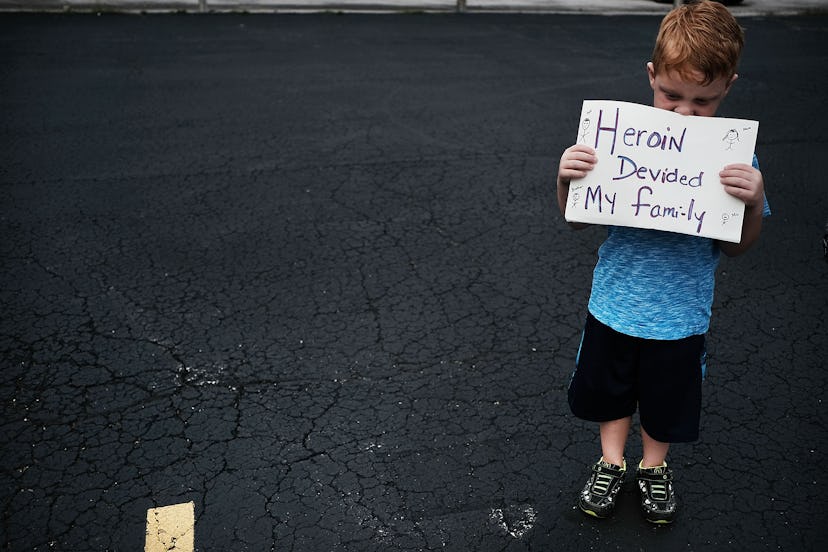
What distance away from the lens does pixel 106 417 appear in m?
3.32

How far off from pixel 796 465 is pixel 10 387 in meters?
3.26

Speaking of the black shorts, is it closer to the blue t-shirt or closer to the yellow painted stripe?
the blue t-shirt

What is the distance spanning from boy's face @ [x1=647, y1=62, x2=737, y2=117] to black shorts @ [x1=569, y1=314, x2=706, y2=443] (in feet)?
2.34

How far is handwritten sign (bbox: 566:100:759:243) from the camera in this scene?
2.30 metres

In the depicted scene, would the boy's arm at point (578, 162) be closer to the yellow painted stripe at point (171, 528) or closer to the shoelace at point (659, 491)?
the shoelace at point (659, 491)

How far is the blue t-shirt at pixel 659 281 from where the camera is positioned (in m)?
2.46

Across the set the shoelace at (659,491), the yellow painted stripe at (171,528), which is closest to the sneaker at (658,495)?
the shoelace at (659,491)

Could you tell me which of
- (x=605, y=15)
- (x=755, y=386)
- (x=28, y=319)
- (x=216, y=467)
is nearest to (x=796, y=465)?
(x=755, y=386)

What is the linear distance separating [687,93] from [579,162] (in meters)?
0.35

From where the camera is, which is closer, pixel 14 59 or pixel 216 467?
pixel 216 467

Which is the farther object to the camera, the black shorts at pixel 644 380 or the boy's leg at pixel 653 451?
the boy's leg at pixel 653 451

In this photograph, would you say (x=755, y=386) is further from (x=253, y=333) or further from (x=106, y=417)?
(x=106, y=417)

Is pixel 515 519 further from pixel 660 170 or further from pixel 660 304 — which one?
pixel 660 170

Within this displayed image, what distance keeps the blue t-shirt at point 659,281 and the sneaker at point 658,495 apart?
59 cm
